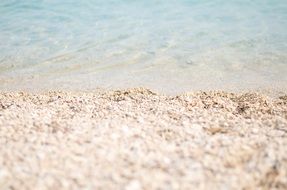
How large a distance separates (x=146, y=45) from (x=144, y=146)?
8.80m

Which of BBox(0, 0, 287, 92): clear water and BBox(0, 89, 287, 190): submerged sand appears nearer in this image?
BBox(0, 89, 287, 190): submerged sand

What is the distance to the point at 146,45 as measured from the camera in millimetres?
13438

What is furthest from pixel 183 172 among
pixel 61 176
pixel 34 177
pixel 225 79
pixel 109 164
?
pixel 225 79

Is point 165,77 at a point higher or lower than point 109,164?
lower

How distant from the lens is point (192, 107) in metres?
7.04

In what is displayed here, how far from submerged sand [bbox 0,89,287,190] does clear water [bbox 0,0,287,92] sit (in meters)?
Result: 3.10

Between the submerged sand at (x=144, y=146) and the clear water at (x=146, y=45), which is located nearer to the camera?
the submerged sand at (x=144, y=146)

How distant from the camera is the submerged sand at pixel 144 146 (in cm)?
421

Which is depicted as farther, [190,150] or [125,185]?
[190,150]

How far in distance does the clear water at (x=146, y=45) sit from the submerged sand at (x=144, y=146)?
3105 millimetres

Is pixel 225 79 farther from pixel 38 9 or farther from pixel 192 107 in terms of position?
pixel 38 9

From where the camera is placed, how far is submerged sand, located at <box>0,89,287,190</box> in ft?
13.8

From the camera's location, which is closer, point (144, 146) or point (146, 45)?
point (144, 146)

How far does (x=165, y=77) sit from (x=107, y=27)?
6124mm
